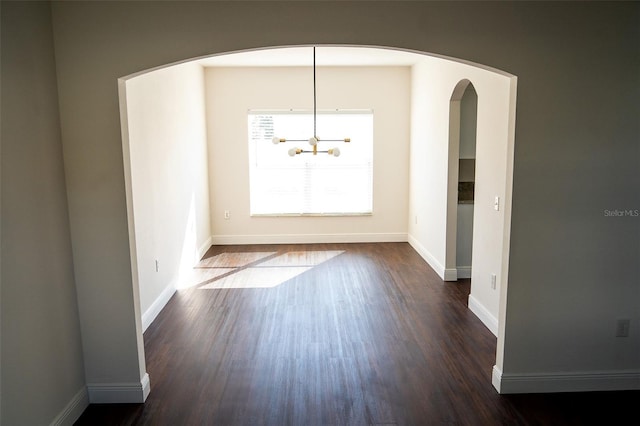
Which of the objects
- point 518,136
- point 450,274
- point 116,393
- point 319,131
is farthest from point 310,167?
point 116,393

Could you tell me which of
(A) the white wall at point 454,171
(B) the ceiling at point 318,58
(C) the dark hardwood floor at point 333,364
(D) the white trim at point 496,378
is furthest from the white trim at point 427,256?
(B) the ceiling at point 318,58

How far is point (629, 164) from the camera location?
118 inches

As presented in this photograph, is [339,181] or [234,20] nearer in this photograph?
[234,20]

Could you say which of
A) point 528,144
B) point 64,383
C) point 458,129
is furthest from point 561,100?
point 64,383

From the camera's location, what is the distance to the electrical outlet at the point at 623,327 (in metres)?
3.15

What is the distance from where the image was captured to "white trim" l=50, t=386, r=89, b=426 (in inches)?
109

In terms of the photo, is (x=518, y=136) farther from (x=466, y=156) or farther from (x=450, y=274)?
(x=450, y=274)

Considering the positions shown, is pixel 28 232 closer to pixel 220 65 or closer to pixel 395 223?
pixel 220 65

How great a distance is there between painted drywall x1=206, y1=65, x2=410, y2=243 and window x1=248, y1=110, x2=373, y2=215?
0.12 meters

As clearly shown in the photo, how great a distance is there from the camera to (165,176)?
16.3 feet

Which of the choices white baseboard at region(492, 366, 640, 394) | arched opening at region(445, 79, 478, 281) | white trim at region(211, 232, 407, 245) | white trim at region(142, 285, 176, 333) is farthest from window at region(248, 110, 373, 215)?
white baseboard at region(492, 366, 640, 394)

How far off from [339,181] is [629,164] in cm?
492

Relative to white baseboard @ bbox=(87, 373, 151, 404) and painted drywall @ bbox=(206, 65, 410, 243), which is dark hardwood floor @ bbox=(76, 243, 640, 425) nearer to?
white baseboard @ bbox=(87, 373, 151, 404)

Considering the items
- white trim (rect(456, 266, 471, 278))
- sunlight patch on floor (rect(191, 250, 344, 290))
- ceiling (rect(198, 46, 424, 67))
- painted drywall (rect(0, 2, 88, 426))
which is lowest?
sunlight patch on floor (rect(191, 250, 344, 290))
